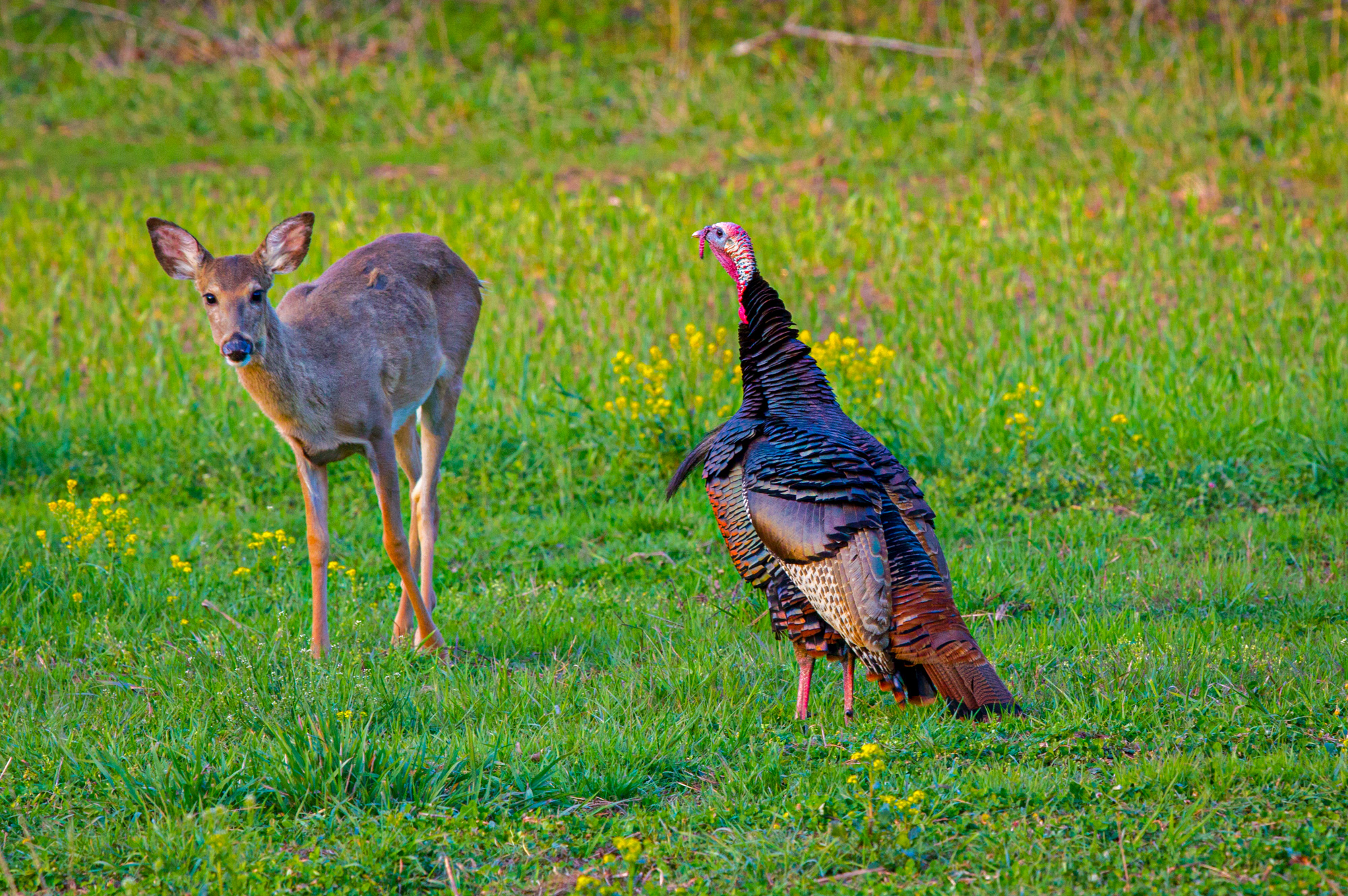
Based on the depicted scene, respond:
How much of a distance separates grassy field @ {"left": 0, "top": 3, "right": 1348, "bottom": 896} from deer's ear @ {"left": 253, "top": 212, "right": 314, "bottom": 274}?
1.59 meters

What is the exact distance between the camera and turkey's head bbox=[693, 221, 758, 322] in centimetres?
532

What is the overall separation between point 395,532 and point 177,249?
150cm

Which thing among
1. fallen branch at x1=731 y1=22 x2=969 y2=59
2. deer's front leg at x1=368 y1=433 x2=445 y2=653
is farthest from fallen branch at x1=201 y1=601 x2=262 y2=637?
fallen branch at x1=731 y1=22 x2=969 y2=59

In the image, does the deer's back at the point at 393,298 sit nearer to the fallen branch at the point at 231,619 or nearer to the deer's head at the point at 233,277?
the deer's head at the point at 233,277

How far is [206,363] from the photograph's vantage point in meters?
9.48

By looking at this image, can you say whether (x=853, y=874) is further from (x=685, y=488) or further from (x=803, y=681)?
(x=685, y=488)

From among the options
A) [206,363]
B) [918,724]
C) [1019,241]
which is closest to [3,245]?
[206,363]

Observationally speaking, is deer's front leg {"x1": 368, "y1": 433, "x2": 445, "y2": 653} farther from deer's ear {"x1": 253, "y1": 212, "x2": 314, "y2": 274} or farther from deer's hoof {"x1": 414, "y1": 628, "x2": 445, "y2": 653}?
deer's ear {"x1": 253, "y1": 212, "x2": 314, "y2": 274}

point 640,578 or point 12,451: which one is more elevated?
point 12,451

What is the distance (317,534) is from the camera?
5773 mm

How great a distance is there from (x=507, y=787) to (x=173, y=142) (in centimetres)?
1255

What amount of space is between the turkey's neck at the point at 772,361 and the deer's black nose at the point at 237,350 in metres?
1.96

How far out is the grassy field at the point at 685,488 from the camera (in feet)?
13.3

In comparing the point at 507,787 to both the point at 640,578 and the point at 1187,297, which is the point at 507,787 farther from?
the point at 1187,297
